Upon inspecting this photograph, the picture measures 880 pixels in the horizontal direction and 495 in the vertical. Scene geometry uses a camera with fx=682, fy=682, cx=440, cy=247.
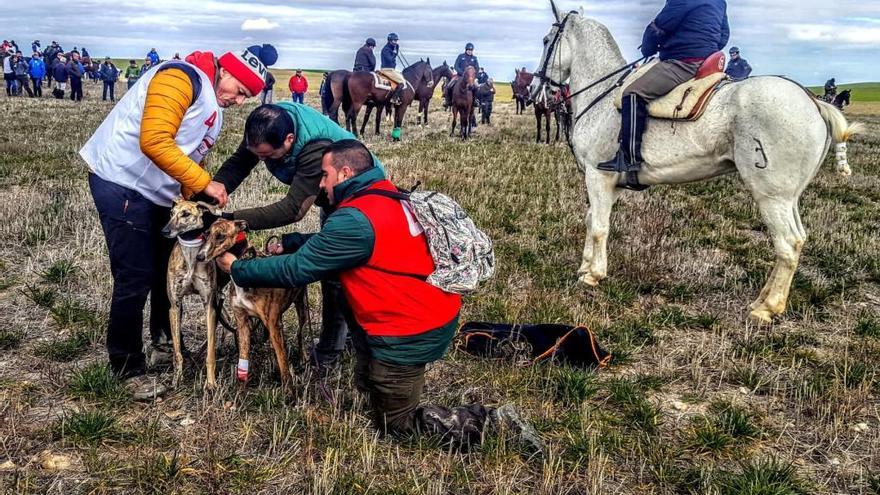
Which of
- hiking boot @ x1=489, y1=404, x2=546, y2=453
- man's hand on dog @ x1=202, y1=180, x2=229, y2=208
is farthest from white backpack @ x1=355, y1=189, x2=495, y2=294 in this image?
man's hand on dog @ x1=202, y1=180, x2=229, y2=208

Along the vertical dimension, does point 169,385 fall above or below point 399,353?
below

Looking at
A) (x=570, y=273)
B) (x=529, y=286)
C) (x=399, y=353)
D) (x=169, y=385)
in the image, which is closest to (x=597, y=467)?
(x=399, y=353)

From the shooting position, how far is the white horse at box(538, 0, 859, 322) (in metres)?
6.17

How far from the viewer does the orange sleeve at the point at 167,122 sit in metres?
3.99

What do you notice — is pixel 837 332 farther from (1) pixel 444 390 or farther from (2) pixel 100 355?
(2) pixel 100 355

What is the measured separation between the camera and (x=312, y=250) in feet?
12.3

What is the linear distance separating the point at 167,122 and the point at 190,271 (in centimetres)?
94

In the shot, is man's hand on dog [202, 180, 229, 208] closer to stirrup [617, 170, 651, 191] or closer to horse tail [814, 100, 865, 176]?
stirrup [617, 170, 651, 191]

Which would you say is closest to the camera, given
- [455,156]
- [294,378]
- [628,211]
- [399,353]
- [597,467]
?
[597,467]

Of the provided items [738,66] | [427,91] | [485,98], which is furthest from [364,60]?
[738,66]

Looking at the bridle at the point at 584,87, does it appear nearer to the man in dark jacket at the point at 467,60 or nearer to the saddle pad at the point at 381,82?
the saddle pad at the point at 381,82

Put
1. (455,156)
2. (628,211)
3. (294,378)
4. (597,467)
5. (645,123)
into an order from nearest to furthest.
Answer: (597,467), (294,378), (645,123), (628,211), (455,156)

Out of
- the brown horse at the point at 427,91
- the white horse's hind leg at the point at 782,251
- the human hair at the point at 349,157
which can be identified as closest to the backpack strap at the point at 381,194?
the human hair at the point at 349,157

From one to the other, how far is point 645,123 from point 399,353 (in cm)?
421
